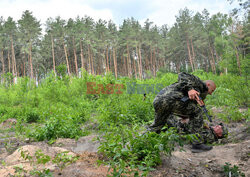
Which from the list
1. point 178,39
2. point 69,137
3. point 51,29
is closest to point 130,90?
point 69,137

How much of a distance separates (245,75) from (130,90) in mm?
4465

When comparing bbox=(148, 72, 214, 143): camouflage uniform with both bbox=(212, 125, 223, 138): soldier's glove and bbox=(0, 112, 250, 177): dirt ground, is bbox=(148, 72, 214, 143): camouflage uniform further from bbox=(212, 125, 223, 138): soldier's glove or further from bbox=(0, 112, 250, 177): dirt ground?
bbox=(0, 112, 250, 177): dirt ground

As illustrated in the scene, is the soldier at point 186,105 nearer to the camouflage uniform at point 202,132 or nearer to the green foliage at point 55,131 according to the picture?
the camouflage uniform at point 202,132

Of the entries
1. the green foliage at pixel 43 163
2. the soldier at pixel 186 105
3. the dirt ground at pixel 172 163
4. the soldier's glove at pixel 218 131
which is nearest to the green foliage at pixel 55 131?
the dirt ground at pixel 172 163

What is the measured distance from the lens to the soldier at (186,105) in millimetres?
3250

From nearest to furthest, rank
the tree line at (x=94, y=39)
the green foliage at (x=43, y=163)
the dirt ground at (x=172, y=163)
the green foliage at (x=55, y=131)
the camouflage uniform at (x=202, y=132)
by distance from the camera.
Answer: the green foliage at (x=43, y=163) → the dirt ground at (x=172, y=163) → the camouflage uniform at (x=202, y=132) → the green foliage at (x=55, y=131) → the tree line at (x=94, y=39)

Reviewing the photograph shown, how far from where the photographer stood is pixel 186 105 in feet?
11.0

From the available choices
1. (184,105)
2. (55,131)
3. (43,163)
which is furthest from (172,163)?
(55,131)

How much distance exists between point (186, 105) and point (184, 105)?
0.12 feet

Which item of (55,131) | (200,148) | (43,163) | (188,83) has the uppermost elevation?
(188,83)

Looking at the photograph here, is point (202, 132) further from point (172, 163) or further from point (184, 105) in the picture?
point (172, 163)

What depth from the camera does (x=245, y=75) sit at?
5.93 m

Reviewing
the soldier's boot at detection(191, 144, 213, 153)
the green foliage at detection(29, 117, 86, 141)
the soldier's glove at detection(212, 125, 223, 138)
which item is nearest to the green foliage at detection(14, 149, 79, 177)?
the green foliage at detection(29, 117, 86, 141)

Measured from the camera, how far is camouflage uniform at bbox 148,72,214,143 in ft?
10.7
